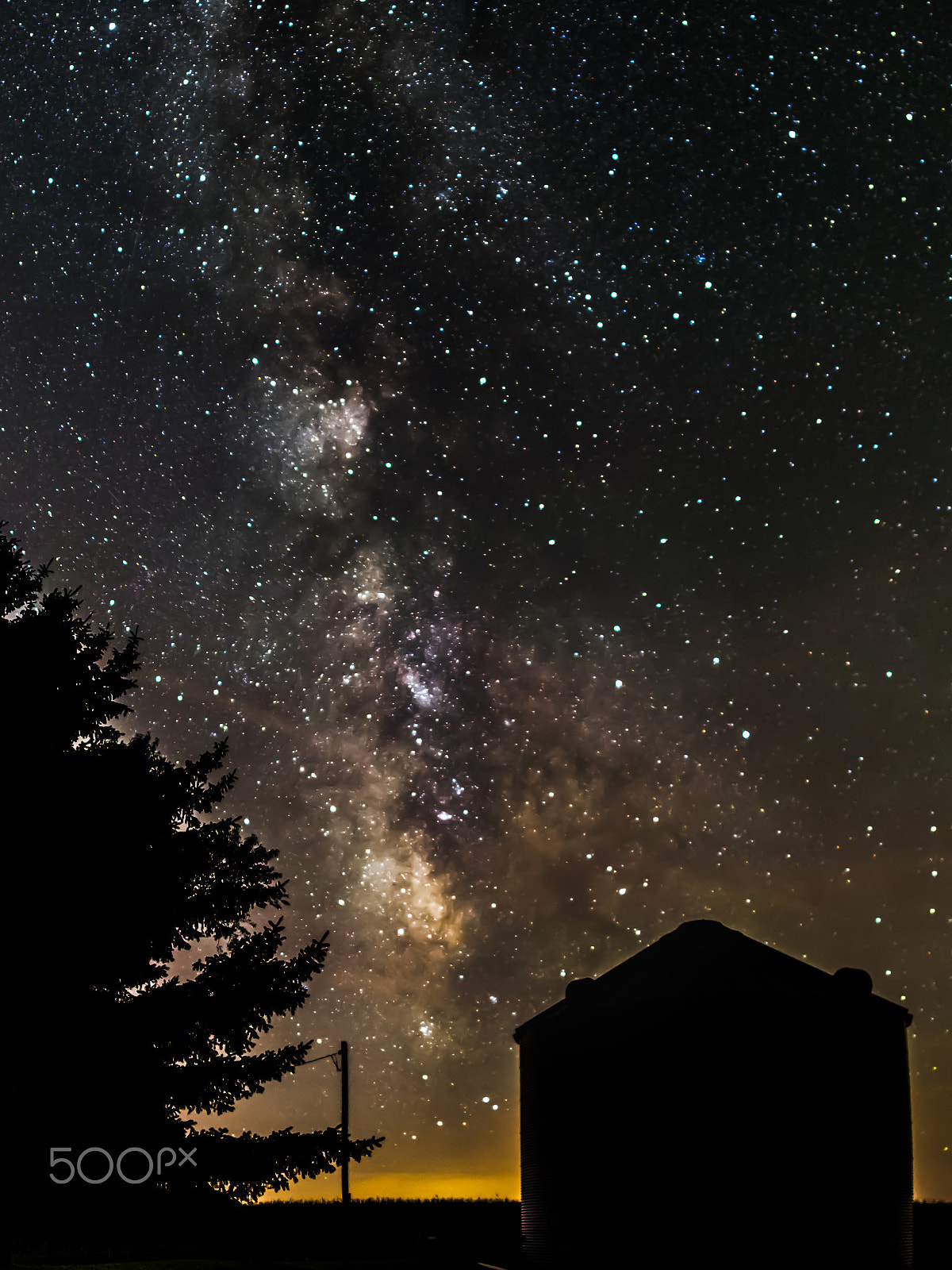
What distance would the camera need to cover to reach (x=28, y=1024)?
459 inches

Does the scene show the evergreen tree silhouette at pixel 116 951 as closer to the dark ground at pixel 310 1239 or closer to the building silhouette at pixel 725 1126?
Result: the dark ground at pixel 310 1239

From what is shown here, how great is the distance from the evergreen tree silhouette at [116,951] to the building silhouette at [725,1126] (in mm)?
5414

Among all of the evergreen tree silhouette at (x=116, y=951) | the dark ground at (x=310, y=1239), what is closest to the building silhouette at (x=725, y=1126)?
the dark ground at (x=310, y=1239)

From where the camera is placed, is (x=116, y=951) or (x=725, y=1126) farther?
(x=725, y=1126)

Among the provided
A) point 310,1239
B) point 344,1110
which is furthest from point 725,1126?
point 310,1239

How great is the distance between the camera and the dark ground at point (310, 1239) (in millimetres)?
12219

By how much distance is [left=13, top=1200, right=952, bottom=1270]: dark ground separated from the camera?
12219 mm

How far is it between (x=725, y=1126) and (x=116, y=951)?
10829 millimetres

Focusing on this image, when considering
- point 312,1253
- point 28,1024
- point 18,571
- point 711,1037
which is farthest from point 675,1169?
point 312,1253

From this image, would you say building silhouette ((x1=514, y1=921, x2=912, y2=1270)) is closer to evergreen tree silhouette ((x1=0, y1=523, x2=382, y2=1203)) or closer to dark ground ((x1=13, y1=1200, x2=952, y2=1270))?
dark ground ((x1=13, y1=1200, x2=952, y2=1270))

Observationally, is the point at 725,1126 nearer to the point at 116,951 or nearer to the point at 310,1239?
the point at 116,951

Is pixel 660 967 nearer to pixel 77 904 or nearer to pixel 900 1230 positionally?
pixel 900 1230

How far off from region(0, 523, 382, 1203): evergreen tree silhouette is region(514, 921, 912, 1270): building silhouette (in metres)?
5.41

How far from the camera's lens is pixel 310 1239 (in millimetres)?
30922
